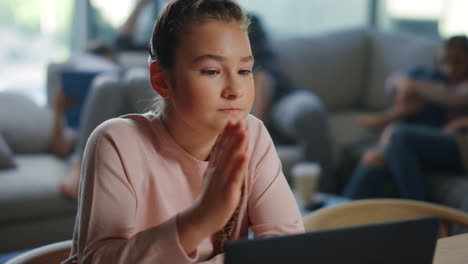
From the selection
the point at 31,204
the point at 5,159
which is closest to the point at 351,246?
the point at 31,204

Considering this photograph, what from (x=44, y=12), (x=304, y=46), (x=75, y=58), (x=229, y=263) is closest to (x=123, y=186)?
(x=229, y=263)

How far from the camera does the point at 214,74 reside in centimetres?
84

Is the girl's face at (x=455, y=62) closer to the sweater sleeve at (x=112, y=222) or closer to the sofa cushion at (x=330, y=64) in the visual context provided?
the sofa cushion at (x=330, y=64)

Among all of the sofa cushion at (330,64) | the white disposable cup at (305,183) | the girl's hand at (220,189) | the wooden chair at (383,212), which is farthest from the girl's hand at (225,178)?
the sofa cushion at (330,64)

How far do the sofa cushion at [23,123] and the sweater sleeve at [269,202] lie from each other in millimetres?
2005

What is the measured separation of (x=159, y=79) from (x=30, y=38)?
301cm

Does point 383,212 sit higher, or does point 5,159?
point 383,212

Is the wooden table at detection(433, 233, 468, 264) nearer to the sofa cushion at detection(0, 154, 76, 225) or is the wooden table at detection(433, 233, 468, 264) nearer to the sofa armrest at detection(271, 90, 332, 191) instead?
the sofa cushion at detection(0, 154, 76, 225)

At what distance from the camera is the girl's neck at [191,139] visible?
91cm

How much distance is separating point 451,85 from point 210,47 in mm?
2301

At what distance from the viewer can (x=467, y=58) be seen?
9.12 ft

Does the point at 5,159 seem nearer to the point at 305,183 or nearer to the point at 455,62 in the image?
the point at 305,183

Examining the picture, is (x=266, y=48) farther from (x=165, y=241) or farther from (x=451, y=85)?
(x=165, y=241)

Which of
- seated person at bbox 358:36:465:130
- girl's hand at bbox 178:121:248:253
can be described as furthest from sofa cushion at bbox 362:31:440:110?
girl's hand at bbox 178:121:248:253
